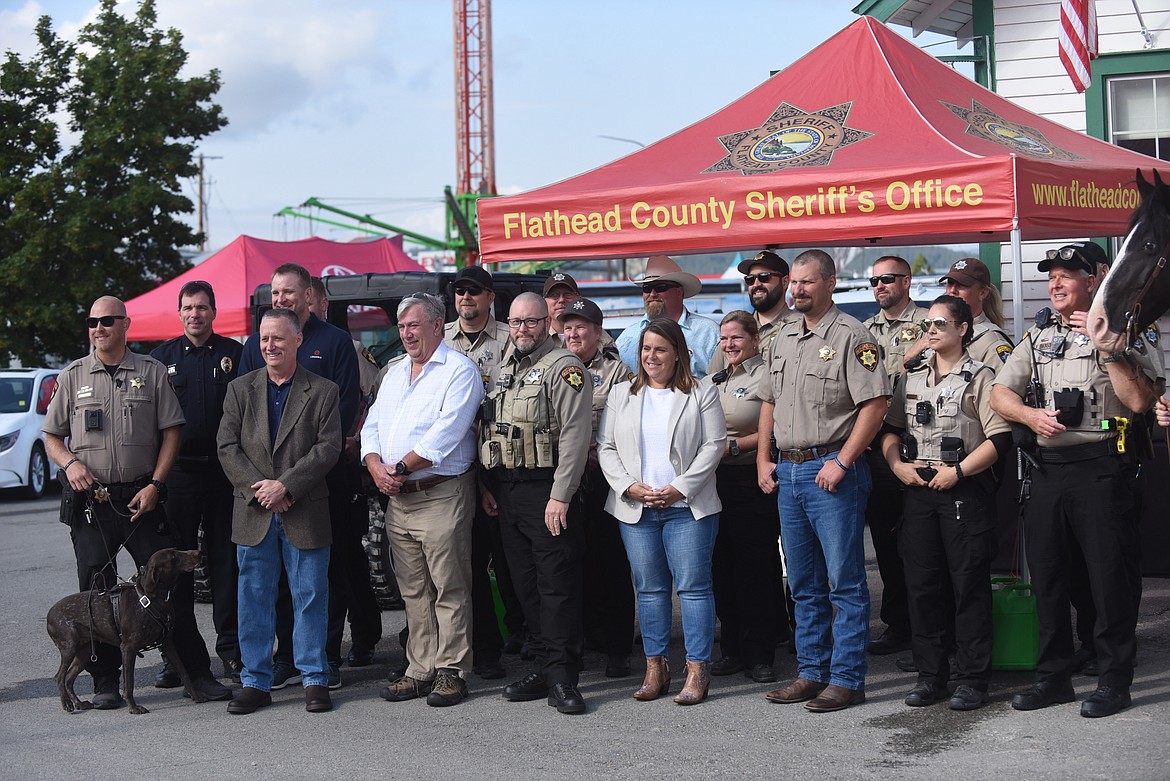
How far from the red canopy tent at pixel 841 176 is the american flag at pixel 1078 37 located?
6.20 ft

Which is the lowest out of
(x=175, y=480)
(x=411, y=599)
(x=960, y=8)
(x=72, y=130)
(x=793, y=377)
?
(x=411, y=599)

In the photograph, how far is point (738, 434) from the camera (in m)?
6.58

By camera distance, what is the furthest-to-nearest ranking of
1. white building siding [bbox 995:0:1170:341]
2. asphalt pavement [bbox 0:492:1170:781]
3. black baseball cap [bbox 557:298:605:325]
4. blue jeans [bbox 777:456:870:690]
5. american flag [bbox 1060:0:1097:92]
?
white building siding [bbox 995:0:1170:341] → american flag [bbox 1060:0:1097:92] → black baseball cap [bbox 557:298:605:325] → blue jeans [bbox 777:456:870:690] → asphalt pavement [bbox 0:492:1170:781]

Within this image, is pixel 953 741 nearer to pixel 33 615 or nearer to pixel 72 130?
pixel 33 615

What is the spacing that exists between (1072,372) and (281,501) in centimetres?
392

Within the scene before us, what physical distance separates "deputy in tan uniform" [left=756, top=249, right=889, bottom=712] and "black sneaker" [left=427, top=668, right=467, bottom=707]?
5.23 ft

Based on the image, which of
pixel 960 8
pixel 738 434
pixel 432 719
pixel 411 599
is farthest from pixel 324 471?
pixel 960 8

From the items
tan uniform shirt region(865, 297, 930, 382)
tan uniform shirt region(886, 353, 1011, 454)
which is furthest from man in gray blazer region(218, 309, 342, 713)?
tan uniform shirt region(865, 297, 930, 382)

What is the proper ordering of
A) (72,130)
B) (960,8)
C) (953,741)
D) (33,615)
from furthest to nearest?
1. (72,130)
2. (960,8)
3. (33,615)
4. (953,741)

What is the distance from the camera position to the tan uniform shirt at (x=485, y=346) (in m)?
7.06

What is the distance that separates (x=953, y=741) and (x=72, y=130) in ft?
75.1

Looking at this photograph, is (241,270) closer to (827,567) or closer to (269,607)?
(269,607)

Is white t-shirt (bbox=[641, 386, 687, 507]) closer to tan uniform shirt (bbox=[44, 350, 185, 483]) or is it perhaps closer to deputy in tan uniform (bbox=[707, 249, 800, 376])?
deputy in tan uniform (bbox=[707, 249, 800, 376])

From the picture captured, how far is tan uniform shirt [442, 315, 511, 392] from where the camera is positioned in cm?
706
